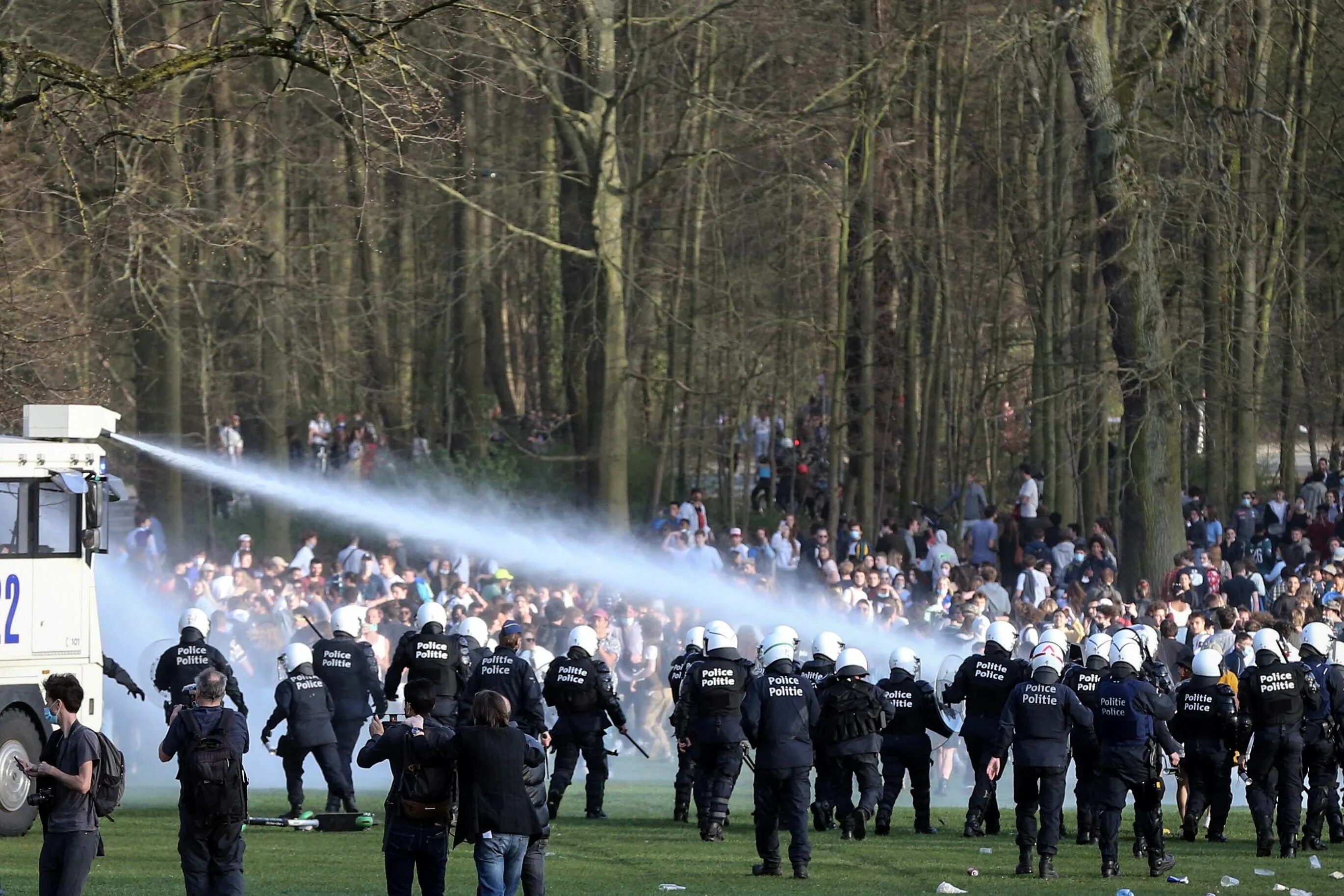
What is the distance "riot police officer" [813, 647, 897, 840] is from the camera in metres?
15.2

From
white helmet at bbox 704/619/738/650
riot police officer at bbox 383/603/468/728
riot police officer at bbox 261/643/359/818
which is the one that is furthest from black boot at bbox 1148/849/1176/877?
riot police officer at bbox 261/643/359/818

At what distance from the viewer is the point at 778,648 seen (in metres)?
14.2

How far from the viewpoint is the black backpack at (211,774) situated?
9961 millimetres

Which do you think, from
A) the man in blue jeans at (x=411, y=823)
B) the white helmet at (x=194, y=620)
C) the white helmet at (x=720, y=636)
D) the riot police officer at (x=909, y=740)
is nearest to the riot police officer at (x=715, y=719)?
the white helmet at (x=720, y=636)

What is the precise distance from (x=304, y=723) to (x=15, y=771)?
7.58 ft

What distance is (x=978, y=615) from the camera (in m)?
19.8

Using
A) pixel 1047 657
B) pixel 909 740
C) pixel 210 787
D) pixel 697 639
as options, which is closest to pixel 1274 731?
pixel 1047 657

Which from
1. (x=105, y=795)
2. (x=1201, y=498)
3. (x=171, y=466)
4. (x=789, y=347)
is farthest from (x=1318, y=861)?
(x=789, y=347)

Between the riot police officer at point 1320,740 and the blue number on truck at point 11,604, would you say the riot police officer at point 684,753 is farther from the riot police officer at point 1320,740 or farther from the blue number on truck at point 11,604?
the blue number on truck at point 11,604

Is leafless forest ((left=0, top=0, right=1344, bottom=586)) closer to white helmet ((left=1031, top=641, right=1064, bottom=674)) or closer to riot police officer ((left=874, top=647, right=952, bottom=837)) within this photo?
riot police officer ((left=874, top=647, right=952, bottom=837))

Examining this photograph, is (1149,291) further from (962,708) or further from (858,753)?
(858,753)

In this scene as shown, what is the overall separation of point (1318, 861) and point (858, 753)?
141 inches

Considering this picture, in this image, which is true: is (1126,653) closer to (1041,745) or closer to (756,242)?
(1041,745)

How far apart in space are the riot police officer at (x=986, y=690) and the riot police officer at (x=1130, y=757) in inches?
60.8
